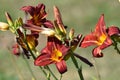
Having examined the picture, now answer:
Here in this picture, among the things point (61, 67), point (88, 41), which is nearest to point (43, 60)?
point (61, 67)

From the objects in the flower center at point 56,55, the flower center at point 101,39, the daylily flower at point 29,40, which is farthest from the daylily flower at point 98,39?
the daylily flower at point 29,40

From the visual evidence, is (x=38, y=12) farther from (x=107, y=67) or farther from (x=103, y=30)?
(x=107, y=67)

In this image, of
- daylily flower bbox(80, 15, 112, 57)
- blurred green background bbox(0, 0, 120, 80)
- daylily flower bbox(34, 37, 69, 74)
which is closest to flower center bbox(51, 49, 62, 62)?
daylily flower bbox(34, 37, 69, 74)

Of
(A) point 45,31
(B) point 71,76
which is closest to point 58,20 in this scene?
(A) point 45,31

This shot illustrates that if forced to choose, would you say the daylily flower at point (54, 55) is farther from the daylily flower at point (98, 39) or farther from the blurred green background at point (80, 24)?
the blurred green background at point (80, 24)

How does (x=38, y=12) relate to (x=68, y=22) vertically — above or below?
above

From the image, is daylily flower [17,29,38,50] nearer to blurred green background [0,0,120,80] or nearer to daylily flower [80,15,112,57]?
daylily flower [80,15,112,57]
